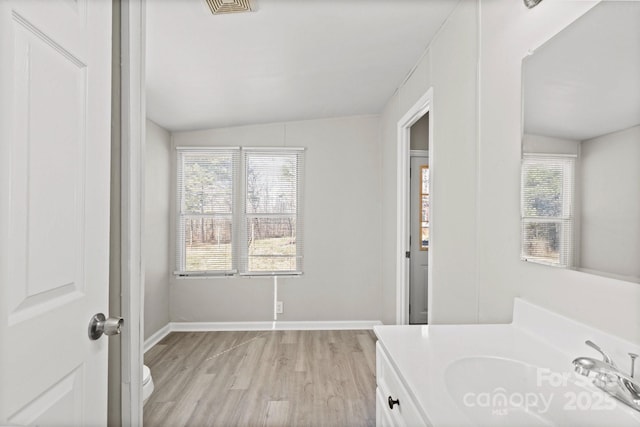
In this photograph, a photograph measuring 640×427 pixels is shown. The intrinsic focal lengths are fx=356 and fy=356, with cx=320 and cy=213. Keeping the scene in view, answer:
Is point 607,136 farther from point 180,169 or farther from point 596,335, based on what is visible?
point 180,169

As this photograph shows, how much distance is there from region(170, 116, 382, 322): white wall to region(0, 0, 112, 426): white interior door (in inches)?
119

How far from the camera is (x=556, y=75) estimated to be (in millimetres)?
1206

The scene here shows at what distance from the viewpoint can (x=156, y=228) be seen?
365 centimetres

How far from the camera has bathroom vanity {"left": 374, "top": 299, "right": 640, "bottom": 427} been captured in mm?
829

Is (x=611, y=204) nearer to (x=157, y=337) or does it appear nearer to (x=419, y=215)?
(x=419, y=215)

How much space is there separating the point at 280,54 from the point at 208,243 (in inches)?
92.9

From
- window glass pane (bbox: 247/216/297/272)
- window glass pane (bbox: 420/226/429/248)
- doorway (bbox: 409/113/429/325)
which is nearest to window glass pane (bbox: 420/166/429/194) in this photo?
doorway (bbox: 409/113/429/325)

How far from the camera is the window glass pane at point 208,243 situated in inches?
158

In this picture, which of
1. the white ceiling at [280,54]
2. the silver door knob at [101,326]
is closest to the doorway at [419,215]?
the white ceiling at [280,54]

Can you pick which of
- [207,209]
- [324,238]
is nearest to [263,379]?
[324,238]

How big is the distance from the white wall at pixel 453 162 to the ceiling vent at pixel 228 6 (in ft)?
3.75

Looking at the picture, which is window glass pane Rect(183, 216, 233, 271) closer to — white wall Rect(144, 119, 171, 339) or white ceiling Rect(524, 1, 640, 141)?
white wall Rect(144, 119, 171, 339)

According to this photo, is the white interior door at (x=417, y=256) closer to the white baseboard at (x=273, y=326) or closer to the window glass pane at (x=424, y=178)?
the window glass pane at (x=424, y=178)

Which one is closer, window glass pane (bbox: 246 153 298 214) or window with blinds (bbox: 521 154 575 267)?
window with blinds (bbox: 521 154 575 267)
